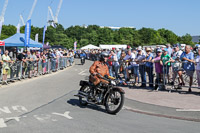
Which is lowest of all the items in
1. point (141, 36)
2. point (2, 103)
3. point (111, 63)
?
point (2, 103)

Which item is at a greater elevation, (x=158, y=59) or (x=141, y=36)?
(x=141, y=36)

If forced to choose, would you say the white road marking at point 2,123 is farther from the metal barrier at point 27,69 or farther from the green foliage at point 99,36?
the green foliage at point 99,36

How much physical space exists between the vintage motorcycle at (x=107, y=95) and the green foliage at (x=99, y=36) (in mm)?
95581

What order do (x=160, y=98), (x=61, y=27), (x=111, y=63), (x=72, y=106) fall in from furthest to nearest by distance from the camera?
(x=61, y=27) → (x=111, y=63) → (x=160, y=98) → (x=72, y=106)

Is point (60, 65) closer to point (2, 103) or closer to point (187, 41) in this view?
point (2, 103)

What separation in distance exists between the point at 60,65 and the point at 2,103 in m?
15.4

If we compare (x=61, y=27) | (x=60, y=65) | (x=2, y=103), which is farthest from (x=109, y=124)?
(x=61, y=27)

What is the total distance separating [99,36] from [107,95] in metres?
115

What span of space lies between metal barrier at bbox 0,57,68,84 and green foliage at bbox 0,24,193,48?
83.1 metres

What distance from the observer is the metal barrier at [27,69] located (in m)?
13.6

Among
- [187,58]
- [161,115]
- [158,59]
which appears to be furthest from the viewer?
[158,59]

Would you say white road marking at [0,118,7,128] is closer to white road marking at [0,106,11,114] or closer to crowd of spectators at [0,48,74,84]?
white road marking at [0,106,11,114]

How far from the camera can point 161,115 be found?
7410 mm

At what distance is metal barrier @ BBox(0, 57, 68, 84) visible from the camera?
1355 cm
